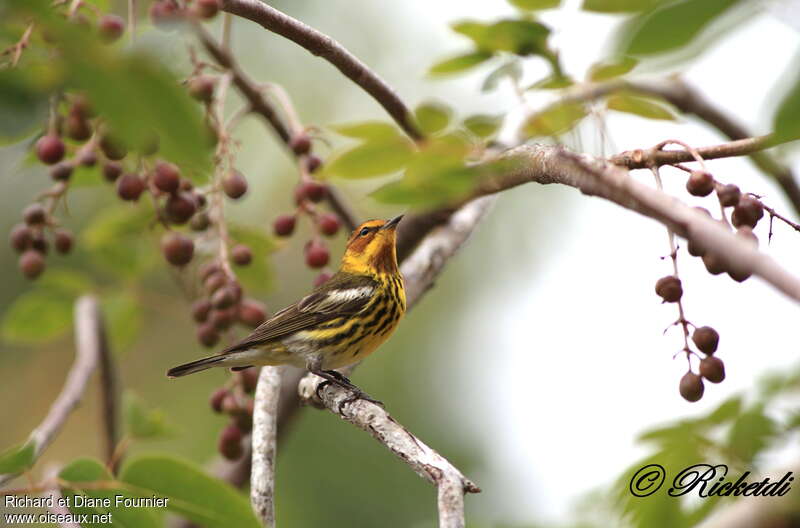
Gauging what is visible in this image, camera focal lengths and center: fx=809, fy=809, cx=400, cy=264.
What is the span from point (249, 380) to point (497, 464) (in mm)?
3162

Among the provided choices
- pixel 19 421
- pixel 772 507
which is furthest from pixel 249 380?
pixel 19 421

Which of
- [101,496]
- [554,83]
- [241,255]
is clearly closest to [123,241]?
[241,255]

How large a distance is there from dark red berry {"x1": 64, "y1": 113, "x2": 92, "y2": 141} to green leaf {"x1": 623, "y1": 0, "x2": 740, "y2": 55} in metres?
1.90

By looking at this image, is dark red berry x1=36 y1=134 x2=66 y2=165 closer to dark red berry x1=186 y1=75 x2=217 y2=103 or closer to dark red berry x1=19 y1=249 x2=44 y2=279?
dark red berry x1=186 y1=75 x2=217 y2=103

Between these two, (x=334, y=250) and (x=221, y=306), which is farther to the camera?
(x=334, y=250)

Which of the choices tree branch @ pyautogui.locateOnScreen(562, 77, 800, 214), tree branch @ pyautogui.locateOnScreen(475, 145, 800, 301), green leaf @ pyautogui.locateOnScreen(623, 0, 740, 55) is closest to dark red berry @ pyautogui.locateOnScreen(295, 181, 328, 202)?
tree branch @ pyautogui.locateOnScreen(562, 77, 800, 214)

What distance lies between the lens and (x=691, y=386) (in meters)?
1.95

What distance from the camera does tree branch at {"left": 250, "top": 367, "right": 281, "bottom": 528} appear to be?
8.38 feet

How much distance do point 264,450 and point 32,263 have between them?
4.31 ft

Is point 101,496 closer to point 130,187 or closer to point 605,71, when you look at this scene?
point 130,187

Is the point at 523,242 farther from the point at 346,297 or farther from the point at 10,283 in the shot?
the point at 10,283

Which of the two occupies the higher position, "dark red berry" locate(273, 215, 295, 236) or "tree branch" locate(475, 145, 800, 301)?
"dark red berry" locate(273, 215, 295, 236)

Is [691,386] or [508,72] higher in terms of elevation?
[508,72]

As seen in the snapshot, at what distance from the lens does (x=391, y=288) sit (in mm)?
4445
